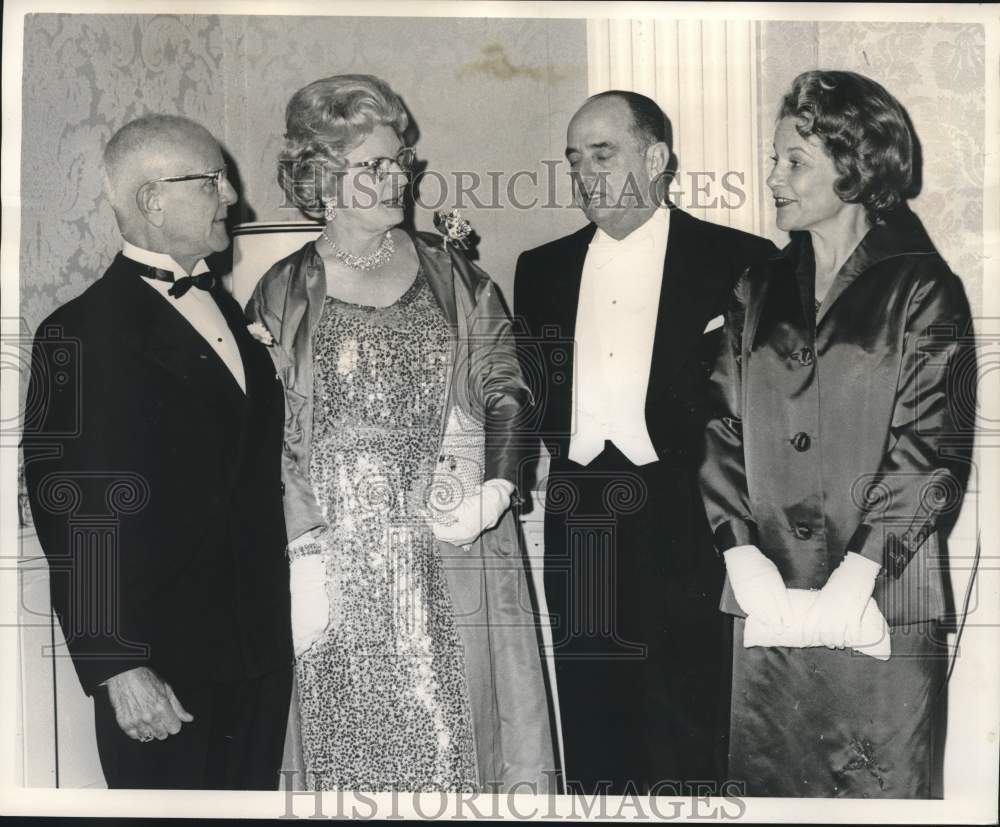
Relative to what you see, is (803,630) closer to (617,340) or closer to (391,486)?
(617,340)

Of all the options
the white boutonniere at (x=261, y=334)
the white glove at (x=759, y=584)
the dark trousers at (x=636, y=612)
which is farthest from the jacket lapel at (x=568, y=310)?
the white boutonniere at (x=261, y=334)

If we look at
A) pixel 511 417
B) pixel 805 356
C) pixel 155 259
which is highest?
pixel 155 259

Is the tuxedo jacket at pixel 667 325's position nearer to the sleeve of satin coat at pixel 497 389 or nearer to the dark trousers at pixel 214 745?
the sleeve of satin coat at pixel 497 389

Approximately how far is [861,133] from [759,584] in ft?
3.63

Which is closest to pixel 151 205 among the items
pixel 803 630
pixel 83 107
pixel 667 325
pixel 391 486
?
pixel 83 107

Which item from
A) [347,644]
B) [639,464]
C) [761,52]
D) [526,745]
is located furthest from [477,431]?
[761,52]

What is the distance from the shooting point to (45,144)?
108 inches

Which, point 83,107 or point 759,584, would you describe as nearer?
point 759,584

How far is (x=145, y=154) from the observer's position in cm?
270

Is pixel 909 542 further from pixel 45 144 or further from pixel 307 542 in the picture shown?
pixel 45 144

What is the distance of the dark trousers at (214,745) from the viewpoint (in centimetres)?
264

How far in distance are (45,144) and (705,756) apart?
2204mm

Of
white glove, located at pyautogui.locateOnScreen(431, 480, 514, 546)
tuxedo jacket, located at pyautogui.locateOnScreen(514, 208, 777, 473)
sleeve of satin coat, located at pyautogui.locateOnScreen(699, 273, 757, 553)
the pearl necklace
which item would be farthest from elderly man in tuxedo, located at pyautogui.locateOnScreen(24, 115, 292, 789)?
sleeve of satin coat, located at pyautogui.locateOnScreen(699, 273, 757, 553)

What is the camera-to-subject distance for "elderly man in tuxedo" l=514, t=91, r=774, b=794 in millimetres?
2646
